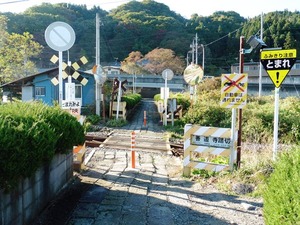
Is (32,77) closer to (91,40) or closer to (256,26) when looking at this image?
(256,26)

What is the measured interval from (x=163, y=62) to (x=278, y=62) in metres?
43.4

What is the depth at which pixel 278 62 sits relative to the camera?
17.1 feet

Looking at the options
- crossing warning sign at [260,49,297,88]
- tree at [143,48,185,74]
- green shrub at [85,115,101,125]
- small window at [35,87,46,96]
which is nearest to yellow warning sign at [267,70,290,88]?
crossing warning sign at [260,49,297,88]

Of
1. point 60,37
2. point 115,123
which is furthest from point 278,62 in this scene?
point 115,123

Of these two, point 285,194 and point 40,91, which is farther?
point 40,91

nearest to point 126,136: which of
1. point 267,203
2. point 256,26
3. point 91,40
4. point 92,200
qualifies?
point 92,200

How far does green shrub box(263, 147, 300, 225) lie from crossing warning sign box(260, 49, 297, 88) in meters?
3.13

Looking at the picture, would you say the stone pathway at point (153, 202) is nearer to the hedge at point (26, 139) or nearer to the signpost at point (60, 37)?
the hedge at point (26, 139)

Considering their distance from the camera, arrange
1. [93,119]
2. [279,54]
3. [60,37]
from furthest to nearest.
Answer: [93,119]
[60,37]
[279,54]

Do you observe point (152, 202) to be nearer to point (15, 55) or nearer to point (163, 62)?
point (15, 55)

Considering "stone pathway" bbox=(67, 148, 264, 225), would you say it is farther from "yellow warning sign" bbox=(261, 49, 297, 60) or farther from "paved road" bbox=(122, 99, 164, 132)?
"paved road" bbox=(122, 99, 164, 132)

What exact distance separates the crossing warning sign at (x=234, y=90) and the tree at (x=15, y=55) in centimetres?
2236

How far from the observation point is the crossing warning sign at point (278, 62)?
5094 millimetres

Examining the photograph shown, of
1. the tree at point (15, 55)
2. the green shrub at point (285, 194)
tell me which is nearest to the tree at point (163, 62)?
the tree at point (15, 55)
